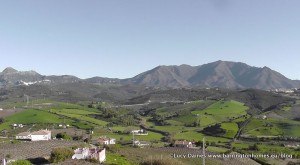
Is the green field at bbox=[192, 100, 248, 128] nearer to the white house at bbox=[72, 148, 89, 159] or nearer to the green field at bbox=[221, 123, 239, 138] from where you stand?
the green field at bbox=[221, 123, 239, 138]

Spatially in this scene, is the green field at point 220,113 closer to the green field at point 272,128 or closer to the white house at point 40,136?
the green field at point 272,128

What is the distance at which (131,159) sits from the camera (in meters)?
62.3

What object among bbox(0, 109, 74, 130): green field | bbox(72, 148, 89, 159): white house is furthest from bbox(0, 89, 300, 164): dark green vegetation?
bbox(72, 148, 89, 159): white house

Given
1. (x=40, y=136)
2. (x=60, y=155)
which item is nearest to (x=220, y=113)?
(x=40, y=136)

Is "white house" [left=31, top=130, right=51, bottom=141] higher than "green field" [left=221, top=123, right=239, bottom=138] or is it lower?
higher

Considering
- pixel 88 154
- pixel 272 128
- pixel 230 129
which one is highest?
pixel 88 154

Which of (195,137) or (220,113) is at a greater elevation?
(220,113)

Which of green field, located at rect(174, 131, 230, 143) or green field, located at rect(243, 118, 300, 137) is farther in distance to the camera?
green field, located at rect(243, 118, 300, 137)

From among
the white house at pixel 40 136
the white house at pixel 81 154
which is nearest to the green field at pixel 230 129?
the white house at pixel 40 136

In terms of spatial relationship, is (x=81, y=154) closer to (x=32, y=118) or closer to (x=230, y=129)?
(x=230, y=129)

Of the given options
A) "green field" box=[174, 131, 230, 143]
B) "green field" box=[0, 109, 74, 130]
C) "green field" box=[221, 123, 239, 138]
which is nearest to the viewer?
"green field" box=[174, 131, 230, 143]

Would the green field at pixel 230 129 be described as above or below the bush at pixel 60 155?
below

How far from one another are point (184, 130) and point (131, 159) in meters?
61.6

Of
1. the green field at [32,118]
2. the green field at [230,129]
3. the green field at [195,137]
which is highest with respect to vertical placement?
the green field at [32,118]
